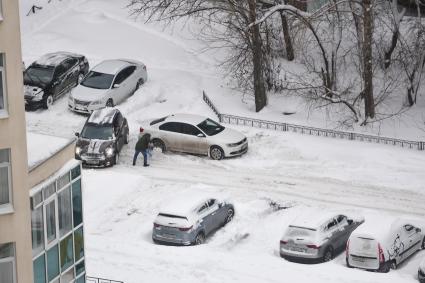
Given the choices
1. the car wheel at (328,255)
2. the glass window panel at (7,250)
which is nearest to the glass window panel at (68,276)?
the glass window panel at (7,250)

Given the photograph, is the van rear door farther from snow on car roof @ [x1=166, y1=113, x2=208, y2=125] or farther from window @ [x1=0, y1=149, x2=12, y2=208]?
window @ [x1=0, y1=149, x2=12, y2=208]

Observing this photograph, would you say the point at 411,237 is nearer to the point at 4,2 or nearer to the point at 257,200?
the point at 257,200

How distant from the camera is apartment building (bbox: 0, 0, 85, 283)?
73.7 ft

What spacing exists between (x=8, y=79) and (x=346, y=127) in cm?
2125

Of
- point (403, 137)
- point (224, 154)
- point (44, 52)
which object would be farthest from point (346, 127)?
point (44, 52)

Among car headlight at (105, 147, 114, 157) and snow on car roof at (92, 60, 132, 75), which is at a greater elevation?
snow on car roof at (92, 60, 132, 75)

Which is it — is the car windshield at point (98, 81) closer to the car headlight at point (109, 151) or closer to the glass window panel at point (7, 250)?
the car headlight at point (109, 151)

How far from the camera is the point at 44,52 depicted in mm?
48938

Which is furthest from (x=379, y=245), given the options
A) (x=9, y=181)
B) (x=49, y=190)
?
(x=9, y=181)

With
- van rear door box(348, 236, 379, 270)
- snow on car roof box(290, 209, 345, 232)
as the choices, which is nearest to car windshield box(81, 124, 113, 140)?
snow on car roof box(290, 209, 345, 232)

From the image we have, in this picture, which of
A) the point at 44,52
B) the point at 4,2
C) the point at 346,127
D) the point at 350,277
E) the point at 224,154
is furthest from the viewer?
the point at 44,52

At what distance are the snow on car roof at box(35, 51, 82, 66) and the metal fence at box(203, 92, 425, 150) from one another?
619cm

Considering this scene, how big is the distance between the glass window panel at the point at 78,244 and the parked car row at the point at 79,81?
17.4m

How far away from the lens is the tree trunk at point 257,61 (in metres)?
41.9
